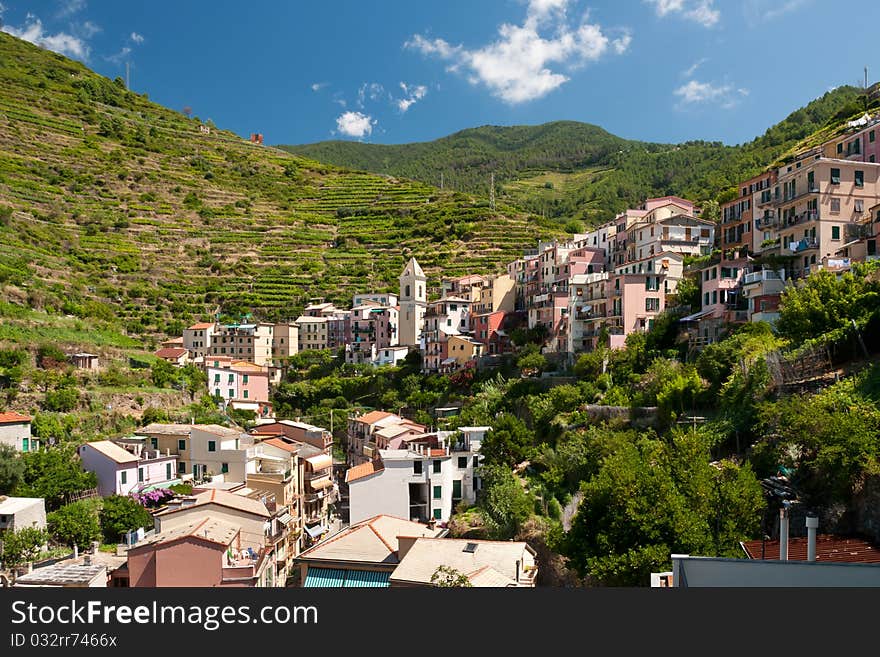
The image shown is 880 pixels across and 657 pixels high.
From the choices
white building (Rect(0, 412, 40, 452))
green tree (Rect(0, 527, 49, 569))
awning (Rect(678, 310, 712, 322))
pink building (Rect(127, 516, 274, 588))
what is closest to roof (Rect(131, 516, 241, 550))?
pink building (Rect(127, 516, 274, 588))

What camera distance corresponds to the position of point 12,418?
38.7m

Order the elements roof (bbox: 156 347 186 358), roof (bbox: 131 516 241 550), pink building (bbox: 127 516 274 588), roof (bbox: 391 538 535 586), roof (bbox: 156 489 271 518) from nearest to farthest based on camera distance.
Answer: pink building (bbox: 127 516 274 588)
roof (bbox: 131 516 241 550)
roof (bbox: 391 538 535 586)
roof (bbox: 156 489 271 518)
roof (bbox: 156 347 186 358)

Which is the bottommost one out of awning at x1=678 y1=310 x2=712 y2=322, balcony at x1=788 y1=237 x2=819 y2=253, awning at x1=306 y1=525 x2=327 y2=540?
awning at x1=306 y1=525 x2=327 y2=540

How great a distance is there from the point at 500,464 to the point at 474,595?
99.6 ft

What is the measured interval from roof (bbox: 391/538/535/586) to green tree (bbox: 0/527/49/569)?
45.1 ft

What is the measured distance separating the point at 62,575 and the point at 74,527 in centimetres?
790

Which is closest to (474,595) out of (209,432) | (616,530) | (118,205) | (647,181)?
(616,530)

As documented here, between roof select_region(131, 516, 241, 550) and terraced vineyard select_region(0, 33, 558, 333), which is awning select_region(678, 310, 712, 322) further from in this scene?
terraced vineyard select_region(0, 33, 558, 333)

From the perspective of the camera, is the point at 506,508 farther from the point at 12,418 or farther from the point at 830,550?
the point at 12,418

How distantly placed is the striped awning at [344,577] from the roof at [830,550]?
12.1m

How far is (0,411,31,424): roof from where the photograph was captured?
3823 centimetres

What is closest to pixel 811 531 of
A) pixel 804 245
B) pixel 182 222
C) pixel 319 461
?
pixel 804 245

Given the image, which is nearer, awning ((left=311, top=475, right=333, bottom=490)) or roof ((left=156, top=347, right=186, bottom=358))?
awning ((left=311, top=475, right=333, bottom=490))

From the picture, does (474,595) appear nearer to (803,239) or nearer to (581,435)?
(581,435)
